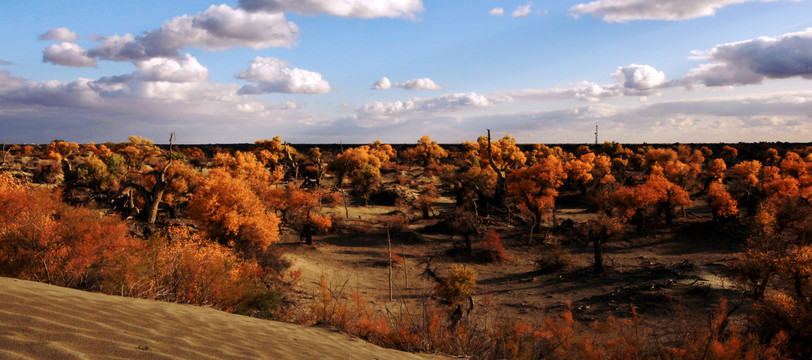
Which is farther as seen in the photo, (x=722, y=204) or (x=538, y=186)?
(x=538, y=186)

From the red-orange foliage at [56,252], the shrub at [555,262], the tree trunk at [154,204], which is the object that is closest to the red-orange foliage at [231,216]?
the tree trunk at [154,204]

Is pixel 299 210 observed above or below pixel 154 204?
below

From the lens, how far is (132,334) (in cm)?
575

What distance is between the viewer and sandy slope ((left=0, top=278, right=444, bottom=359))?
4793 millimetres

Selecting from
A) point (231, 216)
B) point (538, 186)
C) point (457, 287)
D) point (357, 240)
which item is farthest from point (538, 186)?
point (231, 216)

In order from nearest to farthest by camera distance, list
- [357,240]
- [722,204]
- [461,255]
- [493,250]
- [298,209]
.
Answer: [493,250], [461,255], [298,209], [722,204], [357,240]

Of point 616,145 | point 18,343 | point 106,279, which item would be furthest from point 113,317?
point 616,145

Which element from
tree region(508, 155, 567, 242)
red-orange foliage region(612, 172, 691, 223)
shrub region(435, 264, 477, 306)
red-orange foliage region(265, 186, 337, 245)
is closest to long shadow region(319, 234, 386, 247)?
red-orange foliage region(265, 186, 337, 245)

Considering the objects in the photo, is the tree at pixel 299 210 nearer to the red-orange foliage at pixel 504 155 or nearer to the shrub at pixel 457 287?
the shrub at pixel 457 287

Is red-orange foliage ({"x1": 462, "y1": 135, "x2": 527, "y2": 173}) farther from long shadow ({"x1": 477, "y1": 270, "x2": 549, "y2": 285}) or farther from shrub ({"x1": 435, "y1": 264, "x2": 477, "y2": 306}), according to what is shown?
shrub ({"x1": 435, "y1": 264, "x2": 477, "y2": 306})

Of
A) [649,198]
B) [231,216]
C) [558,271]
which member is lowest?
[558,271]

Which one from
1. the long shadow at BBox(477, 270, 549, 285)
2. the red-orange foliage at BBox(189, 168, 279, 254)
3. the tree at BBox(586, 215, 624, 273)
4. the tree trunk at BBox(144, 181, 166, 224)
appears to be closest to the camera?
the red-orange foliage at BBox(189, 168, 279, 254)

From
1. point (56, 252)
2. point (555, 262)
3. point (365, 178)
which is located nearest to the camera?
point (56, 252)

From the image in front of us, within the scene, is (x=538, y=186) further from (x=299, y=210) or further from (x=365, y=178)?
(x=365, y=178)
